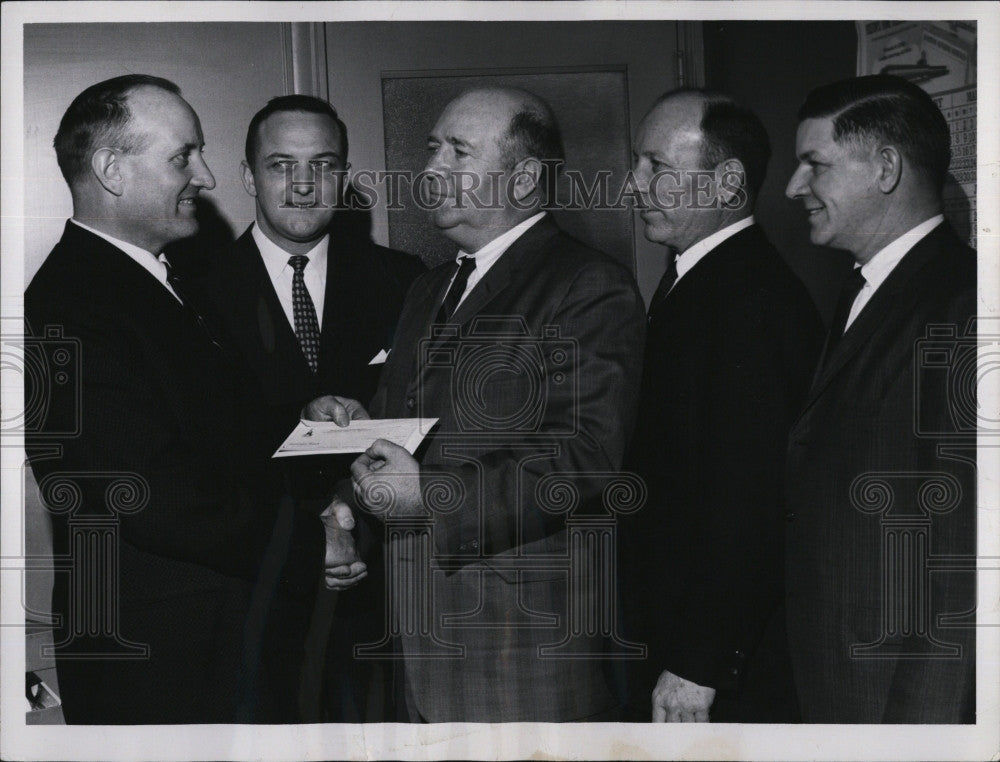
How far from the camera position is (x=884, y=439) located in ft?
7.36

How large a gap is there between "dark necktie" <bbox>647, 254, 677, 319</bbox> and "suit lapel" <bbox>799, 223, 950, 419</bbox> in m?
0.38

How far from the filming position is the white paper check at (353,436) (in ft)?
7.45

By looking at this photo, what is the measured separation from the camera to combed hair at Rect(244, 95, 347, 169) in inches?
91.0

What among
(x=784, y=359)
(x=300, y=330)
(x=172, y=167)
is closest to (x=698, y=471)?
(x=784, y=359)

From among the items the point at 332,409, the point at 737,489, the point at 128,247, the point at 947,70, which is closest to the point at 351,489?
the point at 332,409

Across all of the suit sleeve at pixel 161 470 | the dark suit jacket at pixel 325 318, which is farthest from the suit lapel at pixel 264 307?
the suit sleeve at pixel 161 470

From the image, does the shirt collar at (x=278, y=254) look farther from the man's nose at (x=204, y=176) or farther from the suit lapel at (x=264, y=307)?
the man's nose at (x=204, y=176)

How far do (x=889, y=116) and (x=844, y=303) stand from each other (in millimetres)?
456

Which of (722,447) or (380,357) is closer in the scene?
(722,447)

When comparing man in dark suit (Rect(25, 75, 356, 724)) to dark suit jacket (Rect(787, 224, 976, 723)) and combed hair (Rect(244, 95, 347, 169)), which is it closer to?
combed hair (Rect(244, 95, 347, 169))

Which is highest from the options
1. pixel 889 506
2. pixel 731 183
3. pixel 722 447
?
pixel 731 183

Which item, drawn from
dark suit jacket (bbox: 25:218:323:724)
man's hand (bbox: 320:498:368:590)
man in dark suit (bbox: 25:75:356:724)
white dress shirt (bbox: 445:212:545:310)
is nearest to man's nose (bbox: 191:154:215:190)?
man in dark suit (bbox: 25:75:356:724)

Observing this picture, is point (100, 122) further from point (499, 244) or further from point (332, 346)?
point (499, 244)

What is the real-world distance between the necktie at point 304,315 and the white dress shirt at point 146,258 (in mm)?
275
